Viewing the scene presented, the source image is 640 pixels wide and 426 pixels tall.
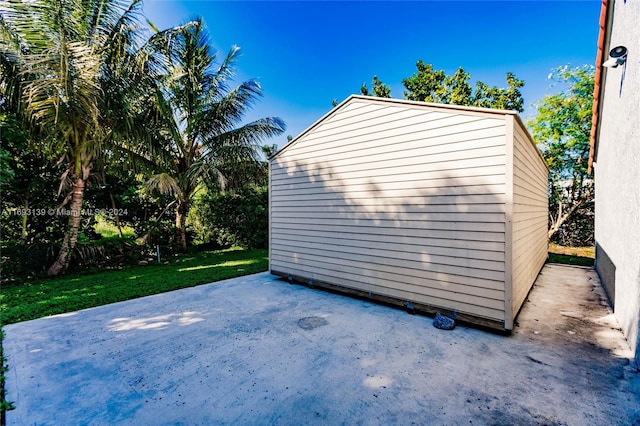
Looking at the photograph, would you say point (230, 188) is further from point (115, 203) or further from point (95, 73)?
point (95, 73)

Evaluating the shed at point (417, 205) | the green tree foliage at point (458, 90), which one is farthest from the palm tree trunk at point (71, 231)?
the green tree foliage at point (458, 90)

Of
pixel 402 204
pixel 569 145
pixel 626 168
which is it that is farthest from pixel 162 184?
pixel 569 145

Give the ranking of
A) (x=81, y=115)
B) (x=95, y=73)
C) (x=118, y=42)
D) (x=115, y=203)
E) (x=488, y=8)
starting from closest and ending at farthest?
(x=95, y=73), (x=81, y=115), (x=118, y=42), (x=488, y=8), (x=115, y=203)

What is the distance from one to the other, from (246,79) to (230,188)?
4098mm

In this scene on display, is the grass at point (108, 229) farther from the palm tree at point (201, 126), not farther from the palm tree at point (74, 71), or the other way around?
the palm tree at point (74, 71)

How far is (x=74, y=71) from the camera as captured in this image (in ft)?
18.2

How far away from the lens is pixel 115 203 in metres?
9.31

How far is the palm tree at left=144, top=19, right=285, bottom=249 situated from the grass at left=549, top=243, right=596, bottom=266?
426 inches

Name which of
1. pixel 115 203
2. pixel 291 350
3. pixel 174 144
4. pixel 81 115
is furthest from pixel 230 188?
pixel 291 350

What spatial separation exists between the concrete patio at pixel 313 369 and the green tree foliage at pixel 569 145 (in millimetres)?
9360

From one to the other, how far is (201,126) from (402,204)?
815 cm

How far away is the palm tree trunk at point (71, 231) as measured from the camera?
684cm

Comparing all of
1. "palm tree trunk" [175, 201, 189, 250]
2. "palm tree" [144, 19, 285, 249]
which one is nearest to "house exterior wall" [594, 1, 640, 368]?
"palm tree" [144, 19, 285, 249]

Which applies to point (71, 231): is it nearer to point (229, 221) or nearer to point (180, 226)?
point (180, 226)
